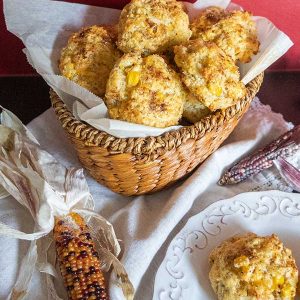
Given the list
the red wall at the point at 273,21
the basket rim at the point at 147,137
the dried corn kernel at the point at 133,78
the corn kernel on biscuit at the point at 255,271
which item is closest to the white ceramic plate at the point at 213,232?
the corn kernel on biscuit at the point at 255,271

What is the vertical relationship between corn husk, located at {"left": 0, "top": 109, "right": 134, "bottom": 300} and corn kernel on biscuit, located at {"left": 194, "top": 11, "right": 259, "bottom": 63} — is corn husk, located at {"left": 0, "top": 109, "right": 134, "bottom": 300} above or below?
below

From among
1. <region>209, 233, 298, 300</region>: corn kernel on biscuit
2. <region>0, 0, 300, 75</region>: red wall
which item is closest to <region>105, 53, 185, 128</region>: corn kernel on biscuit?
<region>209, 233, 298, 300</region>: corn kernel on biscuit

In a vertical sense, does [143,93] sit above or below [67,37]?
above

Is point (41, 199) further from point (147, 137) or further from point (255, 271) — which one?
point (255, 271)

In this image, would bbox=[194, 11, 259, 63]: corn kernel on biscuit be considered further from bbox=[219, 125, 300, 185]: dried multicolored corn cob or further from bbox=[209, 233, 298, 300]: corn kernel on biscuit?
bbox=[209, 233, 298, 300]: corn kernel on biscuit

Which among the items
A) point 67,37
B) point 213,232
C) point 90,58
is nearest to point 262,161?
point 213,232

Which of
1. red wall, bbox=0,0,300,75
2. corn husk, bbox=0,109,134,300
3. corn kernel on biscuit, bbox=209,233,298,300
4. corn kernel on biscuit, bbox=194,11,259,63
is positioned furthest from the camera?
red wall, bbox=0,0,300,75
